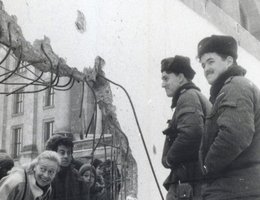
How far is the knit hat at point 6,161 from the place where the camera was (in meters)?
1.90

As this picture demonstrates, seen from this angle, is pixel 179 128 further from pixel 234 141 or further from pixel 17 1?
pixel 17 1

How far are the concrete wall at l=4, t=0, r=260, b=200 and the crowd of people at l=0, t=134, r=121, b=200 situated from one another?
0.35m

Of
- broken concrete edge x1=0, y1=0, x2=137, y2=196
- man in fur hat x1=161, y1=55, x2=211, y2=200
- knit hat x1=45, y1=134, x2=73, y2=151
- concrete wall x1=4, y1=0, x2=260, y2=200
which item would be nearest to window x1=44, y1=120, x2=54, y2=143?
knit hat x1=45, y1=134, x2=73, y2=151

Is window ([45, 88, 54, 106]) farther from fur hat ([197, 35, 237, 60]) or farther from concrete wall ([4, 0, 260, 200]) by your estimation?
fur hat ([197, 35, 237, 60])

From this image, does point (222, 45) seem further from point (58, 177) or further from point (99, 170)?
point (58, 177)

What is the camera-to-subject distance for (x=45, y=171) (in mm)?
2059

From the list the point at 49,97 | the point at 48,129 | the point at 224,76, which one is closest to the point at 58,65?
the point at 49,97

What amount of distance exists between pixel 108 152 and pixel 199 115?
551 millimetres

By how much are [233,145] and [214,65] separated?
642 mm

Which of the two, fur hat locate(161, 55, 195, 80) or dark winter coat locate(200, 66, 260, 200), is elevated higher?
fur hat locate(161, 55, 195, 80)

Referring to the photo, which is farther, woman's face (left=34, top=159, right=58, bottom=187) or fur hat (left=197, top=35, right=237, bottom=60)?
fur hat (left=197, top=35, right=237, bottom=60)

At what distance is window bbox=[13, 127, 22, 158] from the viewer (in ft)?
6.38

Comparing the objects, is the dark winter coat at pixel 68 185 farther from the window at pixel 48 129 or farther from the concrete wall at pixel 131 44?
the concrete wall at pixel 131 44

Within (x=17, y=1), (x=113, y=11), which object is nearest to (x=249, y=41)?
(x=113, y=11)
